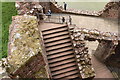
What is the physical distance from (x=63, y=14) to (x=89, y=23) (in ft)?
9.92

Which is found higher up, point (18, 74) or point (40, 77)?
Result: point (18, 74)

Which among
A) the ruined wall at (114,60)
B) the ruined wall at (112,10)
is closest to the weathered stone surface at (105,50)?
the ruined wall at (114,60)

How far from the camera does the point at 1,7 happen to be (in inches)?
598

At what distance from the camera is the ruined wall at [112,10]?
1748cm

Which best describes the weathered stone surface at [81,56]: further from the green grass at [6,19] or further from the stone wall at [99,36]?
the green grass at [6,19]

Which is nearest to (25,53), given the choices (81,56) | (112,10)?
(81,56)

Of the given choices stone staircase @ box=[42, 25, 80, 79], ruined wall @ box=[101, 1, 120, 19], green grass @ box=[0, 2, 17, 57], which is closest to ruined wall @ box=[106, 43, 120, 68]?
stone staircase @ box=[42, 25, 80, 79]

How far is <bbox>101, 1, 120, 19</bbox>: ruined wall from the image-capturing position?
1748 cm

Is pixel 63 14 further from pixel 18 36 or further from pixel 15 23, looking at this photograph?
pixel 18 36

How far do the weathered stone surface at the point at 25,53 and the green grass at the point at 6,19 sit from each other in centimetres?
317

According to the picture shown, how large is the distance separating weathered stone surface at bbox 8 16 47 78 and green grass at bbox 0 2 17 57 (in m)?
3.17

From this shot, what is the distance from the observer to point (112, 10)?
1809cm

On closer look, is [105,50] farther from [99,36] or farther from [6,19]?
[6,19]

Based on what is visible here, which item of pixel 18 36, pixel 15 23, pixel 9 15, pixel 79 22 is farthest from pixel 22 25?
pixel 79 22
